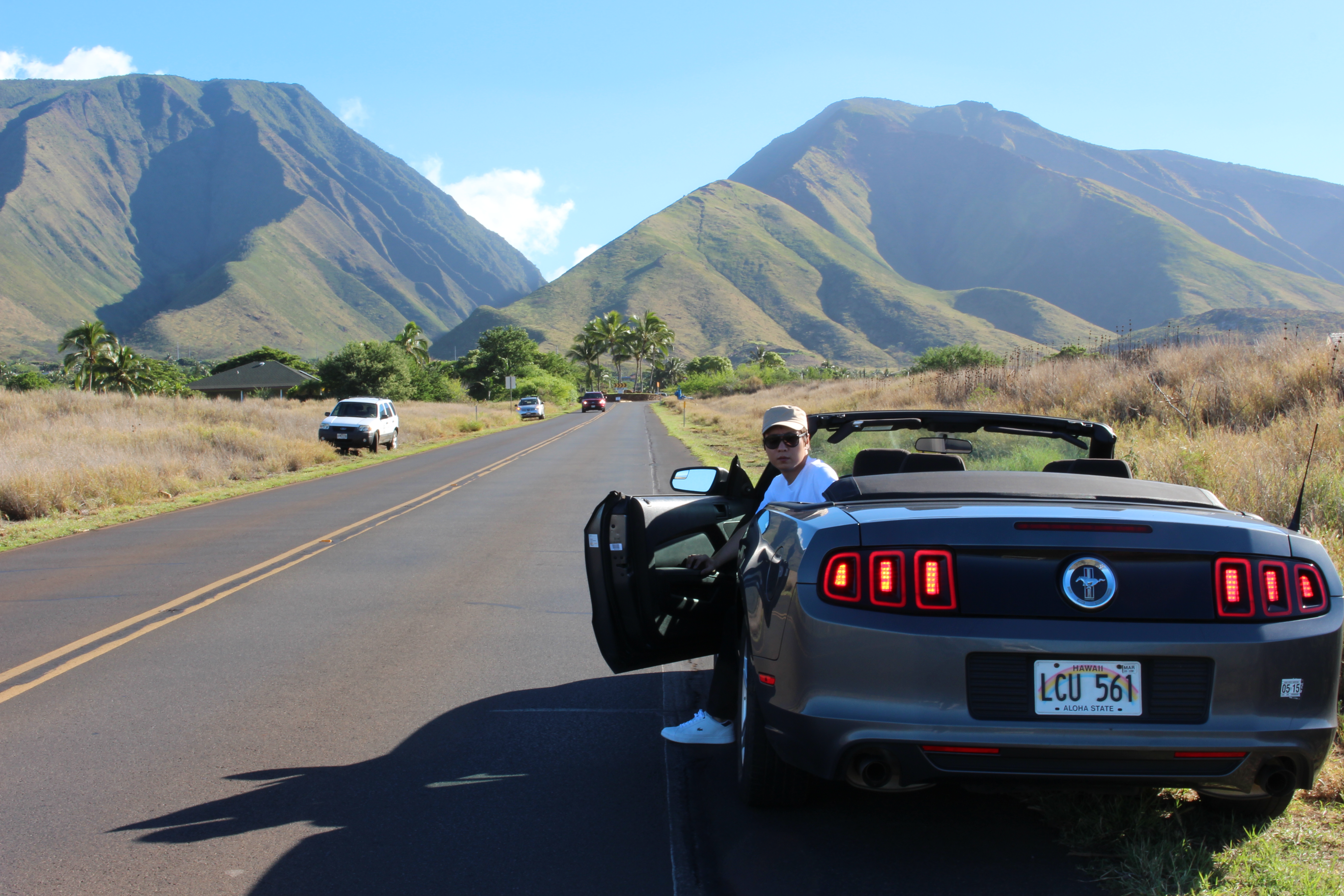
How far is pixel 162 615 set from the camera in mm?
7426

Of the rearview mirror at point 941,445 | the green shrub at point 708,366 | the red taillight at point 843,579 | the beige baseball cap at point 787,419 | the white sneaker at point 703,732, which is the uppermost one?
the green shrub at point 708,366

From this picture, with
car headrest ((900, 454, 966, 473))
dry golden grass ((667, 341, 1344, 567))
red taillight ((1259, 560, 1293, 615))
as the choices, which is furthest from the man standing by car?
dry golden grass ((667, 341, 1344, 567))

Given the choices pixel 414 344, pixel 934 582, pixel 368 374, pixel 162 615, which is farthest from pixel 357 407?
pixel 414 344

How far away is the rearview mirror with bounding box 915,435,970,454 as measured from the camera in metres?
5.02

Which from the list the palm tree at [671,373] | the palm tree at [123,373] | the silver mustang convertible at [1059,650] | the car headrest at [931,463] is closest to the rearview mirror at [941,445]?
the car headrest at [931,463]

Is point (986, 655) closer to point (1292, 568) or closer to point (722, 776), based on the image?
point (1292, 568)

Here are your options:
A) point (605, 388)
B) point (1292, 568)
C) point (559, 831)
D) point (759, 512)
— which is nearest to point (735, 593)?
point (759, 512)

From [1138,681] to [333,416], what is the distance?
30.0 m

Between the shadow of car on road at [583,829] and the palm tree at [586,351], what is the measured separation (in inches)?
4725

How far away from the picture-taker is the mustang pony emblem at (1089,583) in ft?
9.89

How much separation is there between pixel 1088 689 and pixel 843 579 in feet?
2.73

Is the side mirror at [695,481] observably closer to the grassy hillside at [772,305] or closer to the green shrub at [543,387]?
the green shrub at [543,387]

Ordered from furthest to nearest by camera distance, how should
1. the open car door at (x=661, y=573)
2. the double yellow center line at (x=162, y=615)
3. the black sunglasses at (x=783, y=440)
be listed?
the double yellow center line at (x=162, y=615) < the black sunglasses at (x=783, y=440) < the open car door at (x=661, y=573)

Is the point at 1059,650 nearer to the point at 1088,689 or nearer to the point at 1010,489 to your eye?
the point at 1088,689
